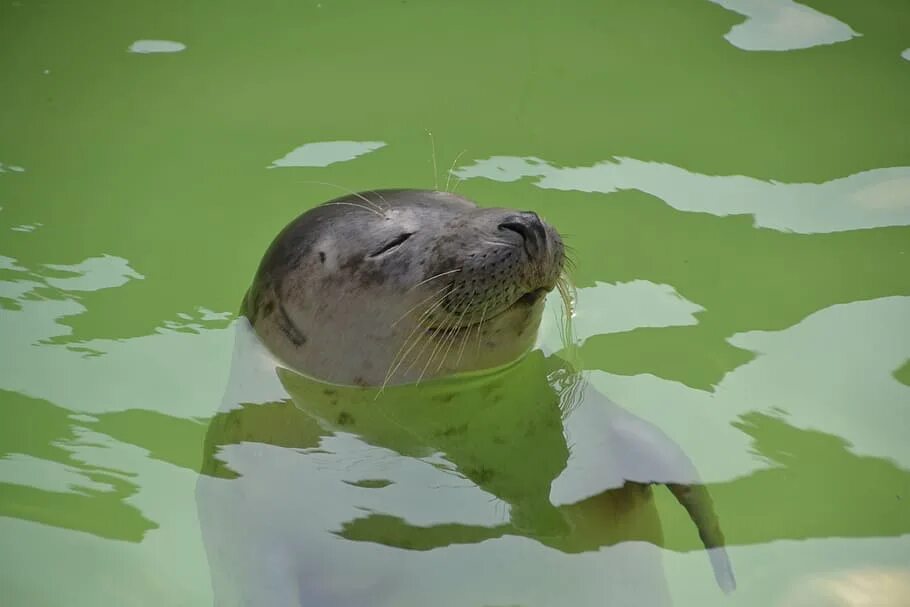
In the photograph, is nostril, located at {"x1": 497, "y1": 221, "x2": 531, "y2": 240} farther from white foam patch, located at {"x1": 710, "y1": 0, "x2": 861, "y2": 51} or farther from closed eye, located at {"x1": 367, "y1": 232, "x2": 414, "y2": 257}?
white foam patch, located at {"x1": 710, "y1": 0, "x2": 861, "y2": 51}

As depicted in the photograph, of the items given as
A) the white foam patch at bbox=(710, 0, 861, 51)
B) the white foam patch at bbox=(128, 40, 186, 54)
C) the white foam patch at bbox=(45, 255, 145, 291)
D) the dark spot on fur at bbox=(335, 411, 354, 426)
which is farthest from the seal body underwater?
the white foam patch at bbox=(710, 0, 861, 51)

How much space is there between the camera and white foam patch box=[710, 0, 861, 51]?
6.13 metres

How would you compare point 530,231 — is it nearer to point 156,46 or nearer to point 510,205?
point 510,205

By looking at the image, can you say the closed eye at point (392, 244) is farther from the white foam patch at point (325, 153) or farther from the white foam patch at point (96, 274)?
the white foam patch at point (325, 153)

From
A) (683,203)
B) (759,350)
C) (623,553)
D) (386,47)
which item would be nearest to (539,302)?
(623,553)

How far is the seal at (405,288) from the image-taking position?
3.33 metres

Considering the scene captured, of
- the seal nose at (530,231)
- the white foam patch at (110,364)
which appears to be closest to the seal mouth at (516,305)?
the seal nose at (530,231)

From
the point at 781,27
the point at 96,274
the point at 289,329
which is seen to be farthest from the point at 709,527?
the point at 781,27

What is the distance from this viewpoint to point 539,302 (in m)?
3.50

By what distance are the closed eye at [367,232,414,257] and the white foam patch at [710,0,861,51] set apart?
10.5 feet

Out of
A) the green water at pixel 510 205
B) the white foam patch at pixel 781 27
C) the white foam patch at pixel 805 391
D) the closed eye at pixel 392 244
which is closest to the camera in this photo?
the closed eye at pixel 392 244

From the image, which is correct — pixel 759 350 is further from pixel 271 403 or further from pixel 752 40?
pixel 752 40

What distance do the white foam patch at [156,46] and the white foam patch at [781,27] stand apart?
9.19 ft

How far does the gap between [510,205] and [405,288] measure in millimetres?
1621
